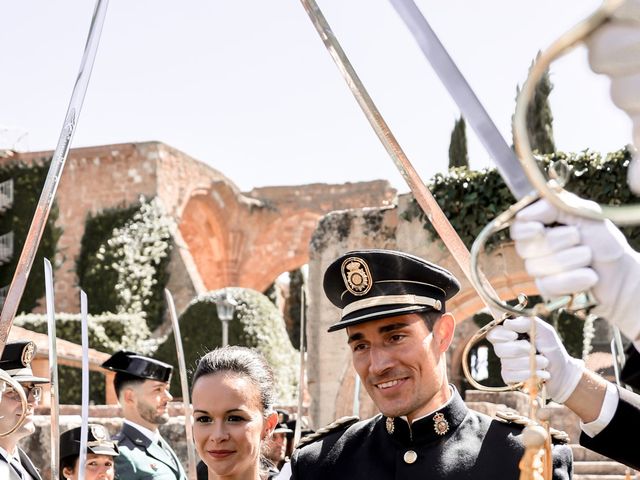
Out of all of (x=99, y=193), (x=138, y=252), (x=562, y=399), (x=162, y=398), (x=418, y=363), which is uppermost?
(x=99, y=193)

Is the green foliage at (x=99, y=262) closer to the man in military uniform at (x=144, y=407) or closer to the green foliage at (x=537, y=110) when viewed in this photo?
the man in military uniform at (x=144, y=407)

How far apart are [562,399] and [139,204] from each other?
72.9 feet

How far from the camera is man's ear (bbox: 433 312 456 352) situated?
234 centimetres

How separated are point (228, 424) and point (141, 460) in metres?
2.32

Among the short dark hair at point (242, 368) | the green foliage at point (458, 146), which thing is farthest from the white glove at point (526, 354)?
the green foliage at point (458, 146)

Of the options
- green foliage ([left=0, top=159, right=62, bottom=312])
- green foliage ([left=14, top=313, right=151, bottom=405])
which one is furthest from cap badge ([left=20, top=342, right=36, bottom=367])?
green foliage ([left=0, top=159, right=62, bottom=312])

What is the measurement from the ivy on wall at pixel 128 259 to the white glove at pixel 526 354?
20934mm

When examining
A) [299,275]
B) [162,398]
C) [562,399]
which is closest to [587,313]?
[562,399]

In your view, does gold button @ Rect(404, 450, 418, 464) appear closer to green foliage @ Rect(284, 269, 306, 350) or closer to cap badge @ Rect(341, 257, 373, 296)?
cap badge @ Rect(341, 257, 373, 296)

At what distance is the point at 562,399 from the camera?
6.01 feet

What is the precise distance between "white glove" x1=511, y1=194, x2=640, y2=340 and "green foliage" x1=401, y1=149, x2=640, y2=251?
26.4 feet

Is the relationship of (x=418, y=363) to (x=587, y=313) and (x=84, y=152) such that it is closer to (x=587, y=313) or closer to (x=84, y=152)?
(x=587, y=313)

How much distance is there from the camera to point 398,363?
7.26 ft

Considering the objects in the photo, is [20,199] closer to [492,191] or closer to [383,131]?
[492,191]
